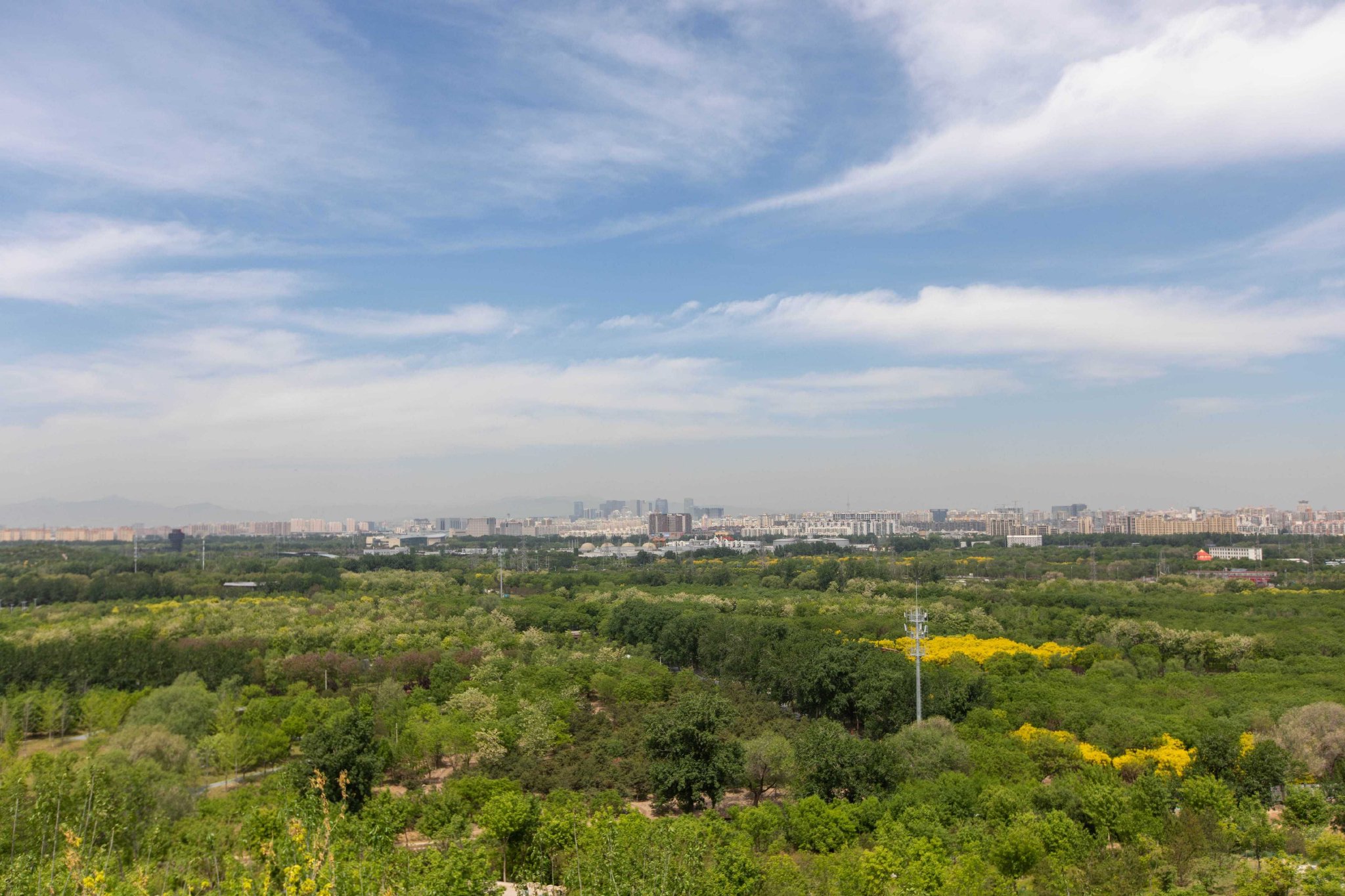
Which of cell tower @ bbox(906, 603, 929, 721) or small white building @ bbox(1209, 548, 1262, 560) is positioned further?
small white building @ bbox(1209, 548, 1262, 560)

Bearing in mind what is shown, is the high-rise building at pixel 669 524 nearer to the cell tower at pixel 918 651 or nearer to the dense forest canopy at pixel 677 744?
the dense forest canopy at pixel 677 744

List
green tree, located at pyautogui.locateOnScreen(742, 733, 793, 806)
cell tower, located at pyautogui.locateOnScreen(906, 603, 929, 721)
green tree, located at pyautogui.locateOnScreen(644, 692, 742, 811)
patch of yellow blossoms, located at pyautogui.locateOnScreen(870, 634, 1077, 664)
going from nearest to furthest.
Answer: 1. green tree, located at pyautogui.locateOnScreen(644, 692, 742, 811)
2. green tree, located at pyautogui.locateOnScreen(742, 733, 793, 806)
3. cell tower, located at pyautogui.locateOnScreen(906, 603, 929, 721)
4. patch of yellow blossoms, located at pyautogui.locateOnScreen(870, 634, 1077, 664)

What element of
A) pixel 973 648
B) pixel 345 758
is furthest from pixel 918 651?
pixel 345 758

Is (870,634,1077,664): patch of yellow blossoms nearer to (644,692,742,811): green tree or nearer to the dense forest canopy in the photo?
the dense forest canopy

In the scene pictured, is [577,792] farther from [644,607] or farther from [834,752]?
[644,607]

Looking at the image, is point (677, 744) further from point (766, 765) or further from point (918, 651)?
point (918, 651)

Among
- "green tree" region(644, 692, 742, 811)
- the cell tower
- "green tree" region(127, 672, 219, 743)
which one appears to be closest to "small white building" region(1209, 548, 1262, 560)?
the cell tower

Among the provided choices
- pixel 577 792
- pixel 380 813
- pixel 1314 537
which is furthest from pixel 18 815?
pixel 1314 537

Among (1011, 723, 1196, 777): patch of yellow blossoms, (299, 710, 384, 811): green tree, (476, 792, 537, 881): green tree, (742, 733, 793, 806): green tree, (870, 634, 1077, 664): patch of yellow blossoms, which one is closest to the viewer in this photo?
(476, 792, 537, 881): green tree
